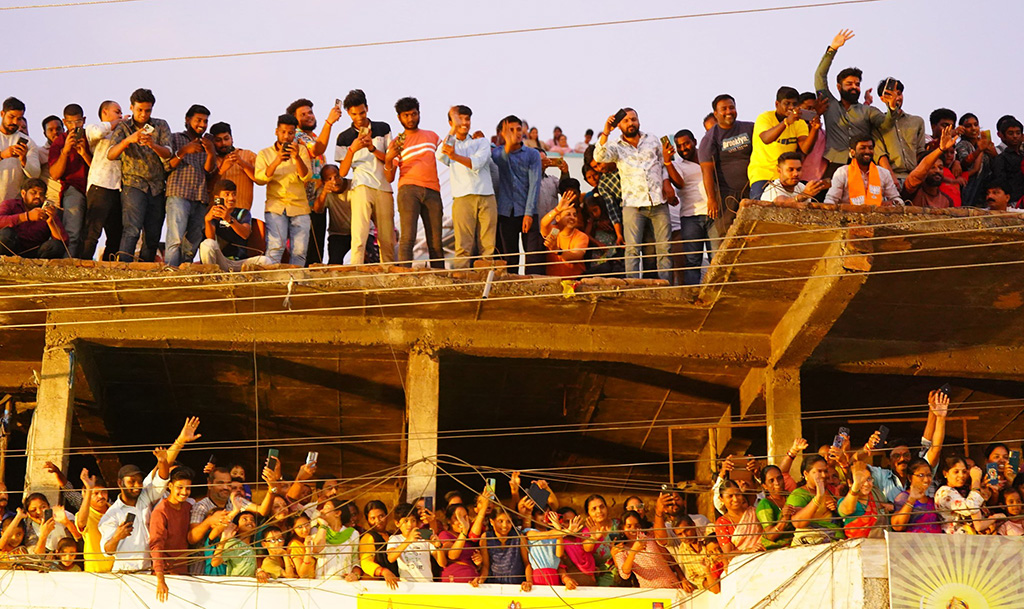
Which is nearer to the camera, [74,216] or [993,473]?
[993,473]

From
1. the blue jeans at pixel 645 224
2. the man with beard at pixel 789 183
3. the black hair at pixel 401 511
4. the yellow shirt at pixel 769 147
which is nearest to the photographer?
the black hair at pixel 401 511

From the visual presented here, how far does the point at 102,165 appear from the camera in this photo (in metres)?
14.6

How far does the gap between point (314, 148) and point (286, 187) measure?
1.82 feet

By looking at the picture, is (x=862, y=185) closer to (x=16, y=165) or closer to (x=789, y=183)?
(x=789, y=183)

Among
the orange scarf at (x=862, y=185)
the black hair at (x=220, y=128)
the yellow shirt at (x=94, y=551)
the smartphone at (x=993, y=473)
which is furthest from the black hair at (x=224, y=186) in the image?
the smartphone at (x=993, y=473)

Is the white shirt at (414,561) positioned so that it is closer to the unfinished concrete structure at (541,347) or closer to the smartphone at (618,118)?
the unfinished concrete structure at (541,347)

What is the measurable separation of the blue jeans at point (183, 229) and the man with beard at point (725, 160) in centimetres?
512

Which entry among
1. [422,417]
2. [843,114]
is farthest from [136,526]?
[843,114]

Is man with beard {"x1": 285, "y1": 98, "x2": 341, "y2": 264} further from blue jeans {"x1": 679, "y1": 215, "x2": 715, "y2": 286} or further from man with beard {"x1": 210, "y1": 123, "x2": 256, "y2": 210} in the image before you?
blue jeans {"x1": 679, "y1": 215, "x2": 715, "y2": 286}

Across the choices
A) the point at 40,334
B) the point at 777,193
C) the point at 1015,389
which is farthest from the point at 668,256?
the point at 40,334

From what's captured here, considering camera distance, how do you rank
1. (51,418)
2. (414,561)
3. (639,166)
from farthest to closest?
(639,166) → (51,418) → (414,561)

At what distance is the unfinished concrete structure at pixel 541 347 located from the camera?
44.4 ft

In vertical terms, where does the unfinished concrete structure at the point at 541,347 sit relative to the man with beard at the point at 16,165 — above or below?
below

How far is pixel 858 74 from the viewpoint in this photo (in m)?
15.8
